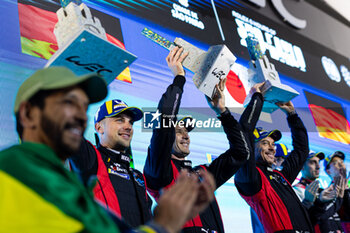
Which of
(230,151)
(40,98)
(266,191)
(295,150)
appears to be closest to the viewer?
(40,98)

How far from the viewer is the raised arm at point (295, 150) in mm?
2990

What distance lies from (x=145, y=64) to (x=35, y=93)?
2134 mm

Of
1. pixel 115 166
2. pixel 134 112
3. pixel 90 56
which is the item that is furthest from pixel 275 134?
pixel 90 56

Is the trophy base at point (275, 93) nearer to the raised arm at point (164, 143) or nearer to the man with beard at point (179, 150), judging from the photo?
the man with beard at point (179, 150)

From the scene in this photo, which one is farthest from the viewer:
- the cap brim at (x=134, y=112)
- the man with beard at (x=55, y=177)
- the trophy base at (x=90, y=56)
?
the cap brim at (x=134, y=112)

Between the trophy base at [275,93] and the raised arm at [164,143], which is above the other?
the trophy base at [275,93]

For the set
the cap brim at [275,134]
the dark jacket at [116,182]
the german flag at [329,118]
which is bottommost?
the dark jacket at [116,182]

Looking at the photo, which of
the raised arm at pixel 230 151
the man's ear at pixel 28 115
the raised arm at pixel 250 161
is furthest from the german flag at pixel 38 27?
the man's ear at pixel 28 115

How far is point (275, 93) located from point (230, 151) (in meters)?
0.65

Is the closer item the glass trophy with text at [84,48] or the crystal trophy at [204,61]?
the glass trophy with text at [84,48]

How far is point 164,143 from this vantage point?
1.93 m

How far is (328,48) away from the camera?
5.92 metres

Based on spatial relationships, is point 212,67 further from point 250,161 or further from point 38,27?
point 38,27

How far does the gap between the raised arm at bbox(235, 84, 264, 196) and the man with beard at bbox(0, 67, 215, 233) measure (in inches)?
60.3
